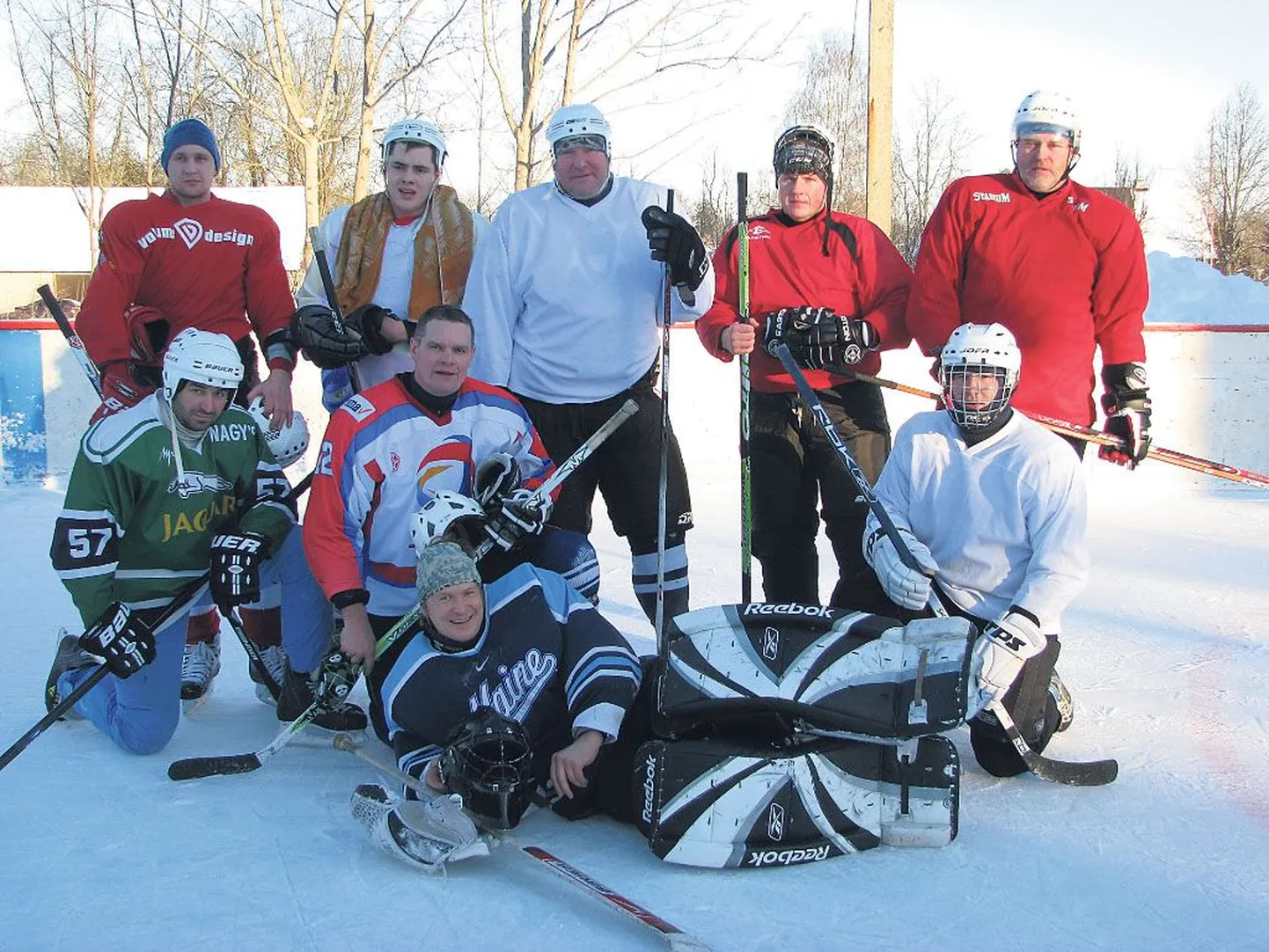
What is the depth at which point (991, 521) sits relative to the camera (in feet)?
8.08

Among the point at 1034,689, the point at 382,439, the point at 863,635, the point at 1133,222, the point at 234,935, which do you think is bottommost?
the point at 234,935

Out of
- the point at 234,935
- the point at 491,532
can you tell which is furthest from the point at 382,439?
the point at 234,935

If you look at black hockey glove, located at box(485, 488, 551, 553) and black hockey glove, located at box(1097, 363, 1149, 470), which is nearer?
black hockey glove, located at box(485, 488, 551, 553)

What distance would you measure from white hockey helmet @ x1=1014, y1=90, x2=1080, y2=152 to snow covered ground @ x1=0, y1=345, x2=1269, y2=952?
1490mm

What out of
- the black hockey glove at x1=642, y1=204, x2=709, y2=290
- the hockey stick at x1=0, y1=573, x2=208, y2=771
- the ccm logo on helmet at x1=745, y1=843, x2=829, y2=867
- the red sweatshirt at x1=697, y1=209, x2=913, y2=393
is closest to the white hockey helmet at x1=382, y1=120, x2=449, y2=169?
the black hockey glove at x1=642, y1=204, x2=709, y2=290

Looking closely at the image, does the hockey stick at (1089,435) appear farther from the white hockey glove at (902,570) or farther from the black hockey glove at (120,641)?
the black hockey glove at (120,641)

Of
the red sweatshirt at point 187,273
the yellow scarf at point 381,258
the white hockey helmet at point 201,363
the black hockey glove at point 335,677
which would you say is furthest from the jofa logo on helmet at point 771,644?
the red sweatshirt at point 187,273

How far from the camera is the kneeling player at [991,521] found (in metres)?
2.38

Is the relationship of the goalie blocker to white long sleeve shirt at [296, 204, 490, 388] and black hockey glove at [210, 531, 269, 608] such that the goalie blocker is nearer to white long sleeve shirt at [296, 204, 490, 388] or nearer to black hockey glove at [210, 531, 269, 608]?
black hockey glove at [210, 531, 269, 608]

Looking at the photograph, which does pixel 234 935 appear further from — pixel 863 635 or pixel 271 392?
pixel 271 392

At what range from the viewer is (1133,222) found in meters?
2.89

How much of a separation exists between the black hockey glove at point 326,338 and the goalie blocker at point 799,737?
1.28 metres

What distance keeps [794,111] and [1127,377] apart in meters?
17.4

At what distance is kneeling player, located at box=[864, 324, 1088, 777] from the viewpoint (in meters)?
2.38
